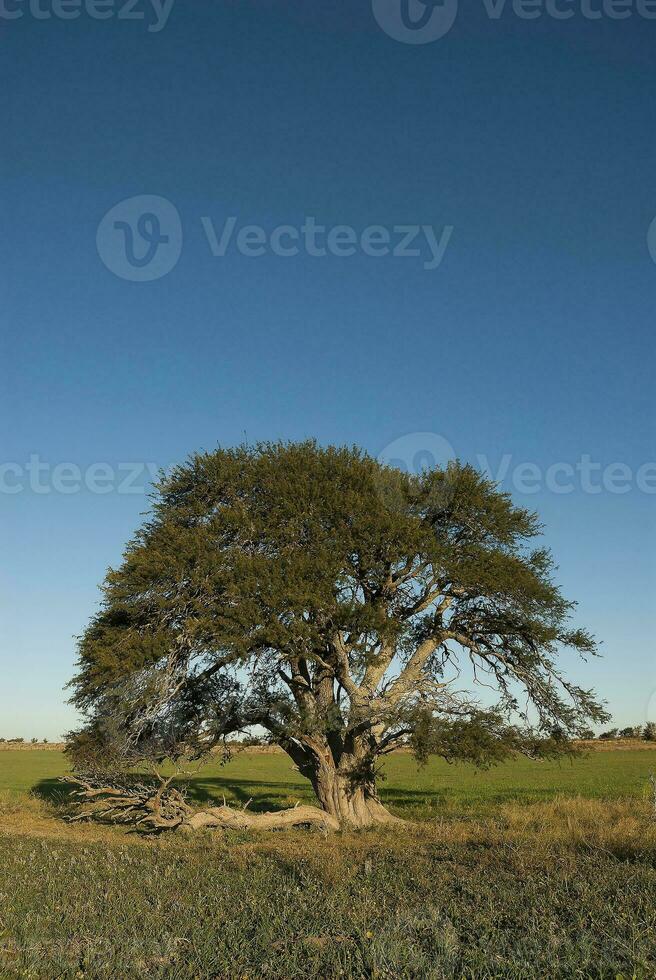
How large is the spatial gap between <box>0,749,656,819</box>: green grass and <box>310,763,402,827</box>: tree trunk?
2.89m

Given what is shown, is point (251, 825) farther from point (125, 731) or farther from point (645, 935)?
point (645, 935)

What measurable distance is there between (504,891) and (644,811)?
46.4 feet

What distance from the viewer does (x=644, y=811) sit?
23000 mm

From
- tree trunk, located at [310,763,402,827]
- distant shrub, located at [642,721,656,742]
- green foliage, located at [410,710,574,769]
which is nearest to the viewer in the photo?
green foliage, located at [410,710,574,769]

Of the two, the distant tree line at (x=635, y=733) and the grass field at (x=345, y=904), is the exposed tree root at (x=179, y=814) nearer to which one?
the grass field at (x=345, y=904)

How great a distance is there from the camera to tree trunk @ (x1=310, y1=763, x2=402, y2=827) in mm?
24438

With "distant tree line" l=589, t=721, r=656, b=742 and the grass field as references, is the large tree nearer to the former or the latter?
the grass field

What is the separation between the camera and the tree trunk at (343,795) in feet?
80.2

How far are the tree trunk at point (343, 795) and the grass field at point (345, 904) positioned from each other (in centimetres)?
322

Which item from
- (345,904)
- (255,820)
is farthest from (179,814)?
(345,904)

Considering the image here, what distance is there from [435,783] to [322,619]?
28.3m

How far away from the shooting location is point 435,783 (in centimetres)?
4806

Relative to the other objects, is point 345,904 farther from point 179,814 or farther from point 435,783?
point 435,783

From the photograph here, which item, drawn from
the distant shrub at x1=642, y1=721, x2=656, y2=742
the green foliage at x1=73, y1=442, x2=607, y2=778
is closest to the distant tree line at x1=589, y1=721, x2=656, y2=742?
the distant shrub at x1=642, y1=721, x2=656, y2=742
